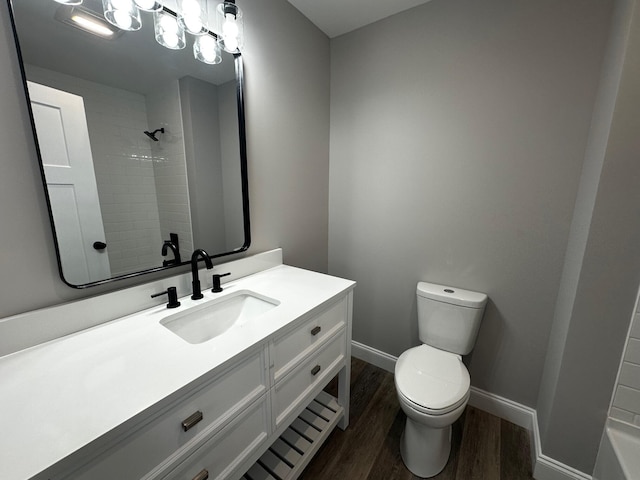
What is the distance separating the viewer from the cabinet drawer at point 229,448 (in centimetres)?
77

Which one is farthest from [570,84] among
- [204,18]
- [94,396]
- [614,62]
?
[94,396]

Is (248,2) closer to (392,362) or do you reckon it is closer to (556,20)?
(556,20)

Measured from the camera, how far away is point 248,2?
1.37 meters

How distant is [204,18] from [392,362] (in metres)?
2.36

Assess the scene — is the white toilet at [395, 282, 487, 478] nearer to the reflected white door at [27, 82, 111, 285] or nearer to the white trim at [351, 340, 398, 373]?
the white trim at [351, 340, 398, 373]

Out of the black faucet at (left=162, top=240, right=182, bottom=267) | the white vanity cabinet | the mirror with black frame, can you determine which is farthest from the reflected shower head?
the white vanity cabinet

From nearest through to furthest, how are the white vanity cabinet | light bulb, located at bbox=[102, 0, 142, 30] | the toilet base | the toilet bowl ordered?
the white vanity cabinet → light bulb, located at bbox=[102, 0, 142, 30] → the toilet bowl → the toilet base

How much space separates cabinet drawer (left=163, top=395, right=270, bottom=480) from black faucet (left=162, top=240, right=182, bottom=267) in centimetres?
69

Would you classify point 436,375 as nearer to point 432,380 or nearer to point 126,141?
point 432,380

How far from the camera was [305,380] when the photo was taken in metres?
1.15

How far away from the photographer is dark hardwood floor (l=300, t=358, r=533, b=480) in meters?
1.32

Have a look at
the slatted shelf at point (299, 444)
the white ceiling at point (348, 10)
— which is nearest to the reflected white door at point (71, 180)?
the slatted shelf at point (299, 444)

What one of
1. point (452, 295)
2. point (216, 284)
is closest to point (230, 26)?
point (216, 284)

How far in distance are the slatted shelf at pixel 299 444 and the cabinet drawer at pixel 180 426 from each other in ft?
1.88
